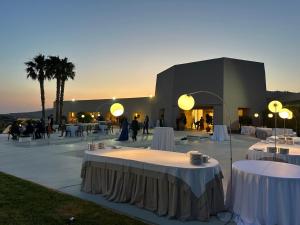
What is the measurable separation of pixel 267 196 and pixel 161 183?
60.4 inches

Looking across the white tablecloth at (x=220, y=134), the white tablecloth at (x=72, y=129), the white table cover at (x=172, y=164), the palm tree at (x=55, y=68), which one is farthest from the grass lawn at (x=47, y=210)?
the palm tree at (x=55, y=68)

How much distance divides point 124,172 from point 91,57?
17.8 meters

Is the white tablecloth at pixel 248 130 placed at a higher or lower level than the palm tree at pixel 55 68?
lower

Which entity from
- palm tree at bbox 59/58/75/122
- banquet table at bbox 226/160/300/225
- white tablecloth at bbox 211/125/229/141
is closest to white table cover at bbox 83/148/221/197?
banquet table at bbox 226/160/300/225

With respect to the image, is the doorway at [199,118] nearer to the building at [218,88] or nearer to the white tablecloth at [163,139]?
the building at [218,88]

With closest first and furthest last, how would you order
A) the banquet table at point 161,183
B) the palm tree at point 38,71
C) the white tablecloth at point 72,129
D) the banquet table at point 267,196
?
Result: 1. the banquet table at point 267,196
2. the banquet table at point 161,183
3. the white tablecloth at point 72,129
4. the palm tree at point 38,71

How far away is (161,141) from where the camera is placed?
34.7 feet

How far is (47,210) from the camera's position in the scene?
4.46 m

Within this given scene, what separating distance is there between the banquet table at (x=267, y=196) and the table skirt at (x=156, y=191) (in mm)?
415

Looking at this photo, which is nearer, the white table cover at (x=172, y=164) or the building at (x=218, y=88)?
the white table cover at (x=172, y=164)

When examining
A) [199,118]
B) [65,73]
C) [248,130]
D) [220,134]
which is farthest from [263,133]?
[65,73]

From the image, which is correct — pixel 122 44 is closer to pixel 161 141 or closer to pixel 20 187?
pixel 161 141

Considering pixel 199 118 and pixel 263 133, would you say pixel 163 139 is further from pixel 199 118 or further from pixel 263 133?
pixel 199 118

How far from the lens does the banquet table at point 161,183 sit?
401cm
